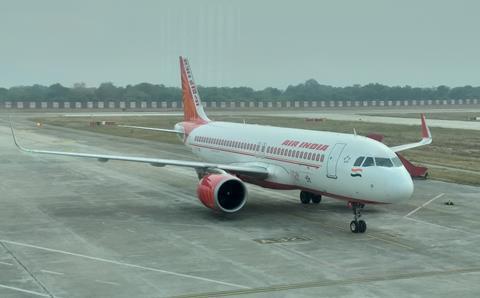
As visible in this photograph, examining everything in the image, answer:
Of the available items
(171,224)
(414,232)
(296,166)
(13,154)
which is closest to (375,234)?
(414,232)

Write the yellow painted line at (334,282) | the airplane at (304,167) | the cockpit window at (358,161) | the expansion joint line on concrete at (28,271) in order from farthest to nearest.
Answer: the cockpit window at (358,161)
the airplane at (304,167)
the expansion joint line on concrete at (28,271)
the yellow painted line at (334,282)

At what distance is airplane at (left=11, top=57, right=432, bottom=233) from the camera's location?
25.8m

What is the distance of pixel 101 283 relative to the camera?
1909cm

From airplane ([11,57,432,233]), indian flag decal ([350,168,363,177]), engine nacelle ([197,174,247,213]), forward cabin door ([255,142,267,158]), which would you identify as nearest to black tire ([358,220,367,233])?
airplane ([11,57,432,233])

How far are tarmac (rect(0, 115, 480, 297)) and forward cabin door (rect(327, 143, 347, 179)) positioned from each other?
2272 millimetres

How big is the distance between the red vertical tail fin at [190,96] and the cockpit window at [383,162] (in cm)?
2033

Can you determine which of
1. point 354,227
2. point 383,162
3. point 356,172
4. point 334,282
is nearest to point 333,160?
point 356,172

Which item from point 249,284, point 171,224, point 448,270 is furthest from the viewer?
point 171,224

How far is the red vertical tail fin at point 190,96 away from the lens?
45125mm

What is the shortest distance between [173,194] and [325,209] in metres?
9.66

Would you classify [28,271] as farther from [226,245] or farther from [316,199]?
[316,199]

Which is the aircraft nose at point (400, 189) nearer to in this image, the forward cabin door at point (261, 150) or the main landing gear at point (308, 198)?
the main landing gear at point (308, 198)

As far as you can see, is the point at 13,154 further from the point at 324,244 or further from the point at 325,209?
the point at 324,244

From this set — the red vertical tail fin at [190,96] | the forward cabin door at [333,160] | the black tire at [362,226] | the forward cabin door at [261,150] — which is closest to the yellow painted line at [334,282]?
the black tire at [362,226]
